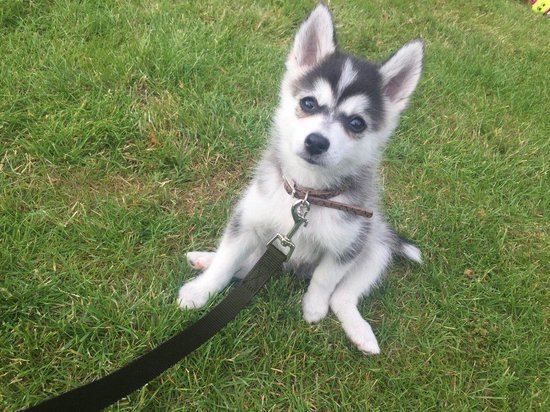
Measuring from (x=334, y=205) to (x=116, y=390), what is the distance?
4.73ft

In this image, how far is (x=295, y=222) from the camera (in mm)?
2346

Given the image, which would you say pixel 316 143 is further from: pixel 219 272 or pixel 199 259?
pixel 199 259

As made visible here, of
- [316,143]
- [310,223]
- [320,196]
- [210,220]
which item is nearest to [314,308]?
[310,223]

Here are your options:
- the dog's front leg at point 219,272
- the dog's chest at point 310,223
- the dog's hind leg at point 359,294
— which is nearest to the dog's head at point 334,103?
the dog's chest at point 310,223

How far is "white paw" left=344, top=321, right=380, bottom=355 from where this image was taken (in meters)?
2.74

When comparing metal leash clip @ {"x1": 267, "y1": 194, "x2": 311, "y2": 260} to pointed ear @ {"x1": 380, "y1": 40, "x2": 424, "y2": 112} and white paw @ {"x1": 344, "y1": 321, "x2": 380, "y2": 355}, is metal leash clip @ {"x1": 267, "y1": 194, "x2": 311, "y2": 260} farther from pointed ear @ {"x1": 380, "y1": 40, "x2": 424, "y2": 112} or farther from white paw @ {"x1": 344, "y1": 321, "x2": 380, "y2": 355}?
pointed ear @ {"x1": 380, "y1": 40, "x2": 424, "y2": 112}

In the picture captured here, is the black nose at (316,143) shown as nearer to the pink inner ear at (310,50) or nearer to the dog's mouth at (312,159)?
the dog's mouth at (312,159)

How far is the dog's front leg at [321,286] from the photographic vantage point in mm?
2775

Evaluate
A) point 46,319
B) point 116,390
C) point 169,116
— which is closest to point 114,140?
point 169,116

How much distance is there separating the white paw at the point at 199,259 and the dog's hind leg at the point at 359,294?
0.85 metres

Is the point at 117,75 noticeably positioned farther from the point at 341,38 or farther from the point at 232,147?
the point at 341,38

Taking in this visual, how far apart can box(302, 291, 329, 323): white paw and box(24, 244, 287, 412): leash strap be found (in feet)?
2.41

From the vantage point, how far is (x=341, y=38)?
5.35 meters

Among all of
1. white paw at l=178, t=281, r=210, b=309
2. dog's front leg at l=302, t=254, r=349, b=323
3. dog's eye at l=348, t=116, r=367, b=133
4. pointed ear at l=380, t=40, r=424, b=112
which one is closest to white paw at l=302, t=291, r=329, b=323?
dog's front leg at l=302, t=254, r=349, b=323
